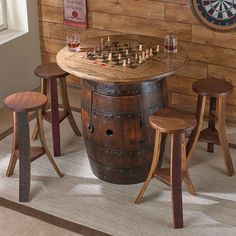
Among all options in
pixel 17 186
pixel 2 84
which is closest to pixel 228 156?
pixel 17 186

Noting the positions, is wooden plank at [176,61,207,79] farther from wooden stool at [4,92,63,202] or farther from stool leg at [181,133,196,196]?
wooden stool at [4,92,63,202]

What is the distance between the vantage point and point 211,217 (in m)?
3.20

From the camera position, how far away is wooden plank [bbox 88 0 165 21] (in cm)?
432

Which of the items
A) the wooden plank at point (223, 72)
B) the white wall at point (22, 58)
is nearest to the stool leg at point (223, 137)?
the wooden plank at point (223, 72)

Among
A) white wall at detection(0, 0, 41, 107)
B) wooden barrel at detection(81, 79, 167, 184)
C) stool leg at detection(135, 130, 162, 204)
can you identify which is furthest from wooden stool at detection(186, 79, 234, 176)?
white wall at detection(0, 0, 41, 107)

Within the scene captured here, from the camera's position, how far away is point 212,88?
11.7 feet

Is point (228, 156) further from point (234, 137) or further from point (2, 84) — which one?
point (2, 84)

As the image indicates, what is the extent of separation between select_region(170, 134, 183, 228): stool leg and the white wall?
213 cm

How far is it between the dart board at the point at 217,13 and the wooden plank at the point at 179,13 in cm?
6

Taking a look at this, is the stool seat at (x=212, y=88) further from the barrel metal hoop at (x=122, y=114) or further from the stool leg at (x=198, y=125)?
the barrel metal hoop at (x=122, y=114)

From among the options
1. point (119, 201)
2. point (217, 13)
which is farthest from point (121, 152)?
point (217, 13)

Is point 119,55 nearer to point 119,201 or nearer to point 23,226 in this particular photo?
point 119,201

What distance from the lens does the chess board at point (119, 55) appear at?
338cm

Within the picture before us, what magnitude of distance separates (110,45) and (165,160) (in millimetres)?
927
